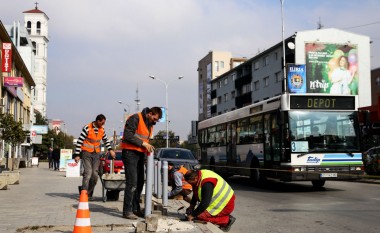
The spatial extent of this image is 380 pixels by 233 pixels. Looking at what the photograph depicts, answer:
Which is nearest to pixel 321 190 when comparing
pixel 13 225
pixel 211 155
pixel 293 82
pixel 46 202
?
pixel 211 155

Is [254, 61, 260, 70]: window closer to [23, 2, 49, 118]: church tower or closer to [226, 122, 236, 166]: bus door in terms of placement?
[23, 2, 49, 118]: church tower

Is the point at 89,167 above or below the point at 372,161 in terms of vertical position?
above

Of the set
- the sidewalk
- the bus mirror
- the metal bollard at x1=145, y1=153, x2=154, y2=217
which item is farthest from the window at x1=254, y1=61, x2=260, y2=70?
the metal bollard at x1=145, y1=153, x2=154, y2=217

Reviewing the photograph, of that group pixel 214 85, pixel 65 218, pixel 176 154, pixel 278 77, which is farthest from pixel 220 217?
pixel 214 85

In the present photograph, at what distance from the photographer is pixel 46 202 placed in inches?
419

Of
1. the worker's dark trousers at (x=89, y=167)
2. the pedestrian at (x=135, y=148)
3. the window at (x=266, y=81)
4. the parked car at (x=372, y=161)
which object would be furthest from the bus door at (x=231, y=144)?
the window at (x=266, y=81)

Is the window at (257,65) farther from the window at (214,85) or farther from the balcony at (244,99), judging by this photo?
the window at (214,85)

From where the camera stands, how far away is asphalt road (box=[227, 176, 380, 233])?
819cm

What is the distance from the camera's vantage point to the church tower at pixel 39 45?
81062 millimetres

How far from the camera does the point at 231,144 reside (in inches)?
782

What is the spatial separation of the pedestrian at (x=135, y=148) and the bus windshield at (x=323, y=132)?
292 inches

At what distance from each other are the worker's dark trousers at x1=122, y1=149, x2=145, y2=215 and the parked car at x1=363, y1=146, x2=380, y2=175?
15748 mm

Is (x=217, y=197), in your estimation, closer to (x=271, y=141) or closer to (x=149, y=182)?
(x=149, y=182)

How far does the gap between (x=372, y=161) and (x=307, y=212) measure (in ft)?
42.7
